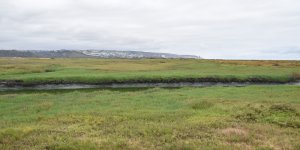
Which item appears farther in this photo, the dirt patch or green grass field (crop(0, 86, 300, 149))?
the dirt patch

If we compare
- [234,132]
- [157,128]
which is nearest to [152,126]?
[157,128]

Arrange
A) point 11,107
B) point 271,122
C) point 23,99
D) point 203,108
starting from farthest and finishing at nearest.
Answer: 1. point 23,99
2. point 11,107
3. point 203,108
4. point 271,122

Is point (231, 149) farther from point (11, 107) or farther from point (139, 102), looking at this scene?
point (11, 107)

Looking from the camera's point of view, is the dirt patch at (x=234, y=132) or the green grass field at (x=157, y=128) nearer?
the green grass field at (x=157, y=128)

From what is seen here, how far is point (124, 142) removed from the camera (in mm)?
16984

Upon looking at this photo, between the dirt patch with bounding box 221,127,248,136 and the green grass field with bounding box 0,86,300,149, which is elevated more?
the dirt patch with bounding box 221,127,248,136

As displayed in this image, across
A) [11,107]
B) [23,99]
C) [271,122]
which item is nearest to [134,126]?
[271,122]

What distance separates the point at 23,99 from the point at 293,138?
2822 cm

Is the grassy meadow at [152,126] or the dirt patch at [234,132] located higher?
the dirt patch at [234,132]

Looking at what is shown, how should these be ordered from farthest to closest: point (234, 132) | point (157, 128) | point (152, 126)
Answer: point (152, 126)
point (157, 128)
point (234, 132)

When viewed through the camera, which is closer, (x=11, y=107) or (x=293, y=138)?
(x=293, y=138)

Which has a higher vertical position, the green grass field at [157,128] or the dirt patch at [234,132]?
the dirt patch at [234,132]

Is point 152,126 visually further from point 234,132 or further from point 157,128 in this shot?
point 234,132

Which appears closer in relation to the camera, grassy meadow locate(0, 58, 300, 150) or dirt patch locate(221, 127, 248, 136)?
grassy meadow locate(0, 58, 300, 150)
